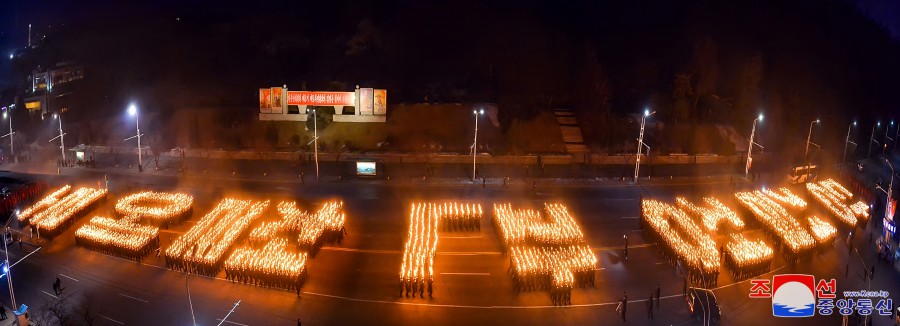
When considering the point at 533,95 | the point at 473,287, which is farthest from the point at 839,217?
the point at 533,95

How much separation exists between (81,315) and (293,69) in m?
51.5

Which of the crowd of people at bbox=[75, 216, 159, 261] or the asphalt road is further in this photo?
the crowd of people at bbox=[75, 216, 159, 261]

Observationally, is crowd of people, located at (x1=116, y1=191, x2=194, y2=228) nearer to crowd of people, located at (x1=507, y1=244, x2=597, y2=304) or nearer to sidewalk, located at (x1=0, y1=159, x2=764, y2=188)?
sidewalk, located at (x1=0, y1=159, x2=764, y2=188)

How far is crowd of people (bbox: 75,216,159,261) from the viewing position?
2892 centimetres

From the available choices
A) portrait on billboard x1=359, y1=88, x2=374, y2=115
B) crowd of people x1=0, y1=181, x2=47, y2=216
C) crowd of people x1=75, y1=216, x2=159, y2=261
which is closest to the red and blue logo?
crowd of people x1=75, y1=216, x2=159, y2=261

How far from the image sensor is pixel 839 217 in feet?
113

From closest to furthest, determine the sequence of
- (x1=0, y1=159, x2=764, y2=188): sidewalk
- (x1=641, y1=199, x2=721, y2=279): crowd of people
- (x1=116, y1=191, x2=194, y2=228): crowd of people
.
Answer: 1. (x1=641, y1=199, x2=721, y2=279): crowd of people
2. (x1=116, y1=191, x2=194, y2=228): crowd of people
3. (x1=0, y1=159, x2=764, y2=188): sidewalk

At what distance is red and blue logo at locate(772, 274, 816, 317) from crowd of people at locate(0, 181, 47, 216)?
135ft

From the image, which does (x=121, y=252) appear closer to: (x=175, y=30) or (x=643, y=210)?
(x=643, y=210)

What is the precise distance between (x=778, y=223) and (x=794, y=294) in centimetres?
1025

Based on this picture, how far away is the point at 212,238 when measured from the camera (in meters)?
29.4

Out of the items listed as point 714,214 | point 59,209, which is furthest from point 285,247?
point 714,214

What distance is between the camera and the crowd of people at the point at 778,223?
2944 cm

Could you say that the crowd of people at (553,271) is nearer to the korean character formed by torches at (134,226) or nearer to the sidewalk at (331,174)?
the sidewalk at (331,174)
